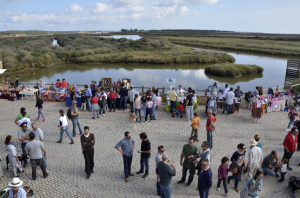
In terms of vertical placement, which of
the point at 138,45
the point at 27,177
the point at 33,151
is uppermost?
the point at 138,45

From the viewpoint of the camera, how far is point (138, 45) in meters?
65.9

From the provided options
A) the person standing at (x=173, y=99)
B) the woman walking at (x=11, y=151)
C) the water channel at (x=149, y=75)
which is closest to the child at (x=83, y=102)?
the person standing at (x=173, y=99)

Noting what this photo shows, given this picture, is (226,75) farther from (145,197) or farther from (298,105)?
(145,197)

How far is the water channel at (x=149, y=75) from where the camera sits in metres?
30.4

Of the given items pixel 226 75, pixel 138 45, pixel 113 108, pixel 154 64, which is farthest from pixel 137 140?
pixel 138 45

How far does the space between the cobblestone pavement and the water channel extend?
53.9 ft

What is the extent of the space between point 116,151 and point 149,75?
27.1 metres

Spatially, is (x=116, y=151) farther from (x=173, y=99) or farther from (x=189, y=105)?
(x=173, y=99)

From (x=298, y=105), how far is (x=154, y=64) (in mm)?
33169

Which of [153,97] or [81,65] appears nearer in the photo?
[153,97]

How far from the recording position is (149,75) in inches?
1380

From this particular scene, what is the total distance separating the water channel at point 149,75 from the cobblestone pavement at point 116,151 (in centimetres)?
1644

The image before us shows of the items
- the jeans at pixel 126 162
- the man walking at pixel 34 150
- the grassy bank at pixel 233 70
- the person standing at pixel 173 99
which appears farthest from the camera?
the grassy bank at pixel 233 70

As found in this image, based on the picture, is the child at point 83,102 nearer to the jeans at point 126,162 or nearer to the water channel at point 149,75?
the jeans at point 126,162
